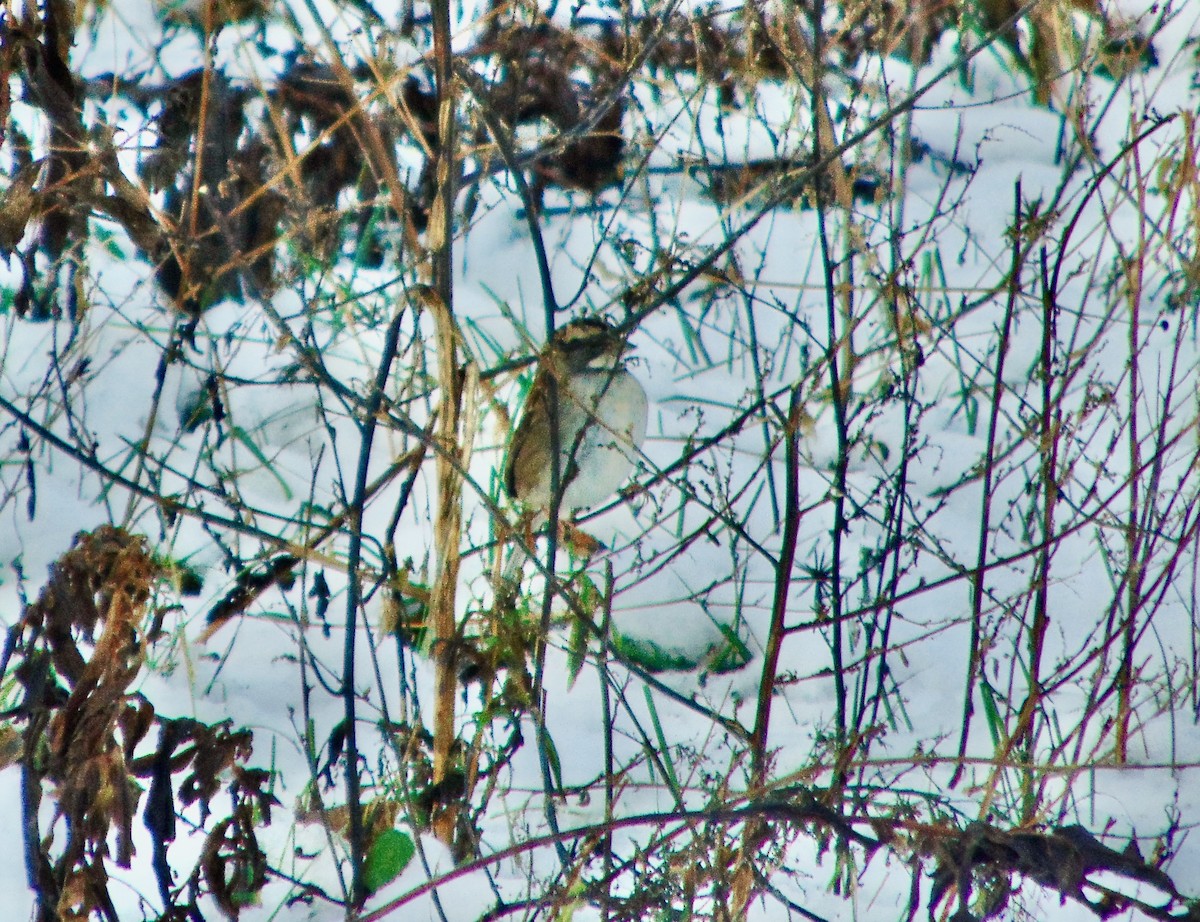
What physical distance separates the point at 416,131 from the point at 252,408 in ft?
6.71

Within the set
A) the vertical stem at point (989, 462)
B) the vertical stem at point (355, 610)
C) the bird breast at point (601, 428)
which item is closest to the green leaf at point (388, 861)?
the vertical stem at point (355, 610)

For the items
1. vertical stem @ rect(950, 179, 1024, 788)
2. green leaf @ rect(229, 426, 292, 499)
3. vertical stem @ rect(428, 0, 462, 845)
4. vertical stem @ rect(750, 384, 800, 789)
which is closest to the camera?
vertical stem @ rect(428, 0, 462, 845)

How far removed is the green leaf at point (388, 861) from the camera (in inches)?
75.7

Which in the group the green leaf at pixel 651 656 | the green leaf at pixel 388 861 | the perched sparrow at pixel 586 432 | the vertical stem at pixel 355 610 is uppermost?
the perched sparrow at pixel 586 432

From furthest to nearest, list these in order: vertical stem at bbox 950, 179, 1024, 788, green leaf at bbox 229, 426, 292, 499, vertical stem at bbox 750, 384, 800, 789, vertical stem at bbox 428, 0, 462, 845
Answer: green leaf at bbox 229, 426, 292, 499
vertical stem at bbox 950, 179, 1024, 788
vertical stem at bbox 750, 384, 800, 789
vertical stem at bbox 428, 0, 462, 845

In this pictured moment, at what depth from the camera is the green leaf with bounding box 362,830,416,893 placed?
1.92m

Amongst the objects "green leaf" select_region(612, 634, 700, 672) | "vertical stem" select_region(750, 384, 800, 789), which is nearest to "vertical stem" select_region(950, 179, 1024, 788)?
"vertical stem" select_region(750, 384, 800, 789)

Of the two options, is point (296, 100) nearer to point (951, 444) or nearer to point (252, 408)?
point (252, 408)

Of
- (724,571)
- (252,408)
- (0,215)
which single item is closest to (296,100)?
(252,408)

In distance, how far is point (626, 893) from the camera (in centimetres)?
200

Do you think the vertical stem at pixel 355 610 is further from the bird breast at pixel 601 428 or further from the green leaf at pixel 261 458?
the green leaf at pixel 261 458

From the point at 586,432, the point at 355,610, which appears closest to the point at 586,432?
the point at 586,432

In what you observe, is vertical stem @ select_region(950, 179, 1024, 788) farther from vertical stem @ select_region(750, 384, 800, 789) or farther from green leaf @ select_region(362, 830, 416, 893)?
green leaf @ select_region(362, 830, 416, 893)

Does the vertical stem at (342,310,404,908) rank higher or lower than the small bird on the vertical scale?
lower
